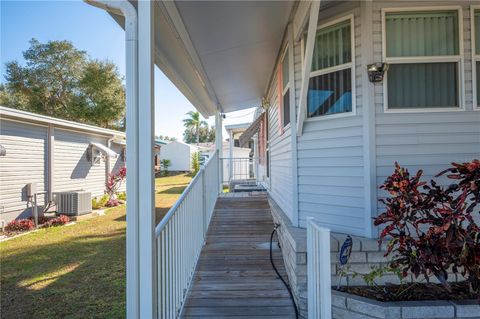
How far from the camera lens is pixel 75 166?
1003 cm

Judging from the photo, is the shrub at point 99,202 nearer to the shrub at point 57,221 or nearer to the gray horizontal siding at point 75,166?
the gray horizontal siding at point 75,166

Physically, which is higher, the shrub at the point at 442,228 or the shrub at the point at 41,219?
the shrub at the point at 442,228

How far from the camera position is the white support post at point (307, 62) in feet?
8.64

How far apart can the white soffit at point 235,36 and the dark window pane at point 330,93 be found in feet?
3.10

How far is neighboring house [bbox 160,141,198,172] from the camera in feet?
83.3

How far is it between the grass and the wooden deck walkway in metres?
1.01

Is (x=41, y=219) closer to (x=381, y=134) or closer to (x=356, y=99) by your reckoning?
(x=356, y=99)

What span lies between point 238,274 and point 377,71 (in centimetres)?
279

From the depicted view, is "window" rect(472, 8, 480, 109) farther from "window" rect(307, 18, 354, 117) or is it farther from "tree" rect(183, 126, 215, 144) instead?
"tree" rect(183, 126, 215, 144)

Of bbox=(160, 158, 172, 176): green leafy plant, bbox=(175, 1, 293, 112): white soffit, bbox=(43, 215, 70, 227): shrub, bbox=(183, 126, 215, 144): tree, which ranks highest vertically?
bbox=(183, 126, 215, 144): tree

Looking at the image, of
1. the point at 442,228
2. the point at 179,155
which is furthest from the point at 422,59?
the point at 179,155

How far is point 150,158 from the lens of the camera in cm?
179

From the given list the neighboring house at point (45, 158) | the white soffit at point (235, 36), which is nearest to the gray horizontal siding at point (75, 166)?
the neighboring house at point (45, 158)

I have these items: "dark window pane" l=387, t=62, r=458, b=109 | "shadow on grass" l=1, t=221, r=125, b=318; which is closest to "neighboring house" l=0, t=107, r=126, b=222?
"shadow on grass" l=1, t=221, r=125, b=318
